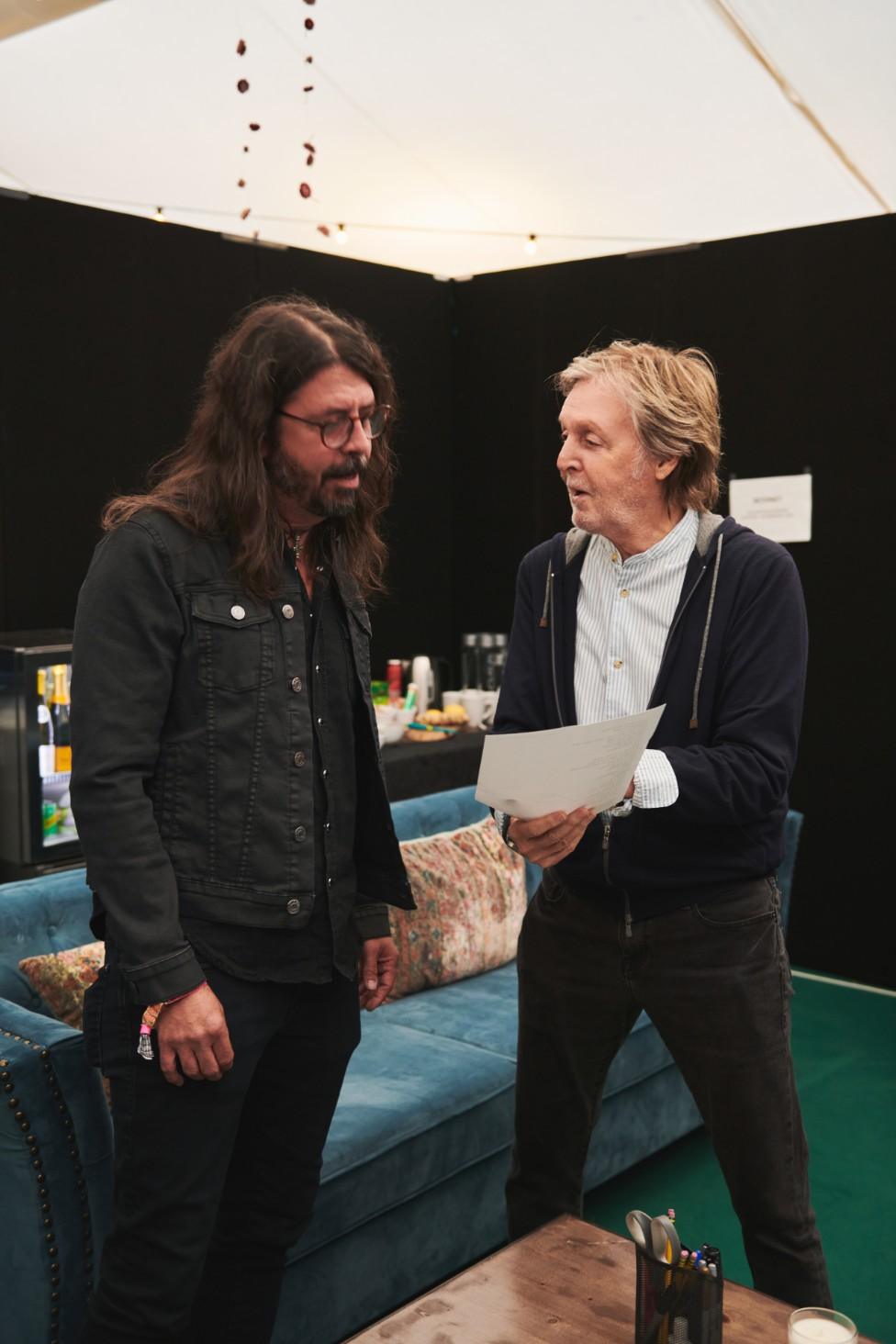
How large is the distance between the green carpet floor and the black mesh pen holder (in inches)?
44.1

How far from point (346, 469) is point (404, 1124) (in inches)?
53.2

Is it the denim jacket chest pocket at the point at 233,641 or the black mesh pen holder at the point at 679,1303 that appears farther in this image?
the denim jacket chest pocket at the point at 233,641

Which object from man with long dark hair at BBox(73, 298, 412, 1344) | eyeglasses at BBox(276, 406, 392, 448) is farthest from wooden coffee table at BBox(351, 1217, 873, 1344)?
eyeglasses at BBox(276, 406, 392, 448)

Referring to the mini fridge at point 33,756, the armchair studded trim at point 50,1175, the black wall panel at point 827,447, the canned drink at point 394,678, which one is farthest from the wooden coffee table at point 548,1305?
the canned drink at point 394,678

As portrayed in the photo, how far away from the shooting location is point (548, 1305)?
1.64m

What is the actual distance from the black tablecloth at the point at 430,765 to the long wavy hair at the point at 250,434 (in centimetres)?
266

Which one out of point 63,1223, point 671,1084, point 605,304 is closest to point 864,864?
point 671,1084

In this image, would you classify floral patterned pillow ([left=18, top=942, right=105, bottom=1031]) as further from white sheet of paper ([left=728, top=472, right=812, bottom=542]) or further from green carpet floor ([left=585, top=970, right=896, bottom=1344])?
white sheet of paper ([left=728, top=472, right=812, bottom=542])

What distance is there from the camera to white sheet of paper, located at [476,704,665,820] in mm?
1665

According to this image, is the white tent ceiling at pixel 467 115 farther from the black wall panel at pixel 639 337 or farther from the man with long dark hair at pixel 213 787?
the man with long dark hair at pixel 213 787

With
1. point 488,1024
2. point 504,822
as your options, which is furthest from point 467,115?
point 504,822

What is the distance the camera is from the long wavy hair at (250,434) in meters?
1.64

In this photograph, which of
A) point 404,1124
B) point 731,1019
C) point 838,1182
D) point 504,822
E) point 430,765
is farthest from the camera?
point 430,765

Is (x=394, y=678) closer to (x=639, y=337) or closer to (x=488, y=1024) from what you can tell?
(x=639, y=337)
